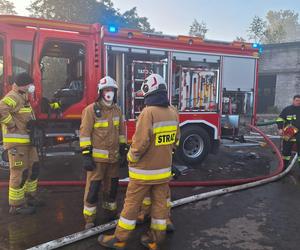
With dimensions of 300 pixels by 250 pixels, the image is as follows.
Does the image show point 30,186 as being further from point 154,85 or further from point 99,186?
point 154,85

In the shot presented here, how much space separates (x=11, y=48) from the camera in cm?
520

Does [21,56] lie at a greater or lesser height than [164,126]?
greater

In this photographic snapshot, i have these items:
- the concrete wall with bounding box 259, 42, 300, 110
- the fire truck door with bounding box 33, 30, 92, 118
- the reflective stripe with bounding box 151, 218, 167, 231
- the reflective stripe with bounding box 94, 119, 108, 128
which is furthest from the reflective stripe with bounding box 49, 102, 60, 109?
the concrete wall with bounding box 259, 42, 300, 110

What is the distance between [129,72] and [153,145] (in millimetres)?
3180

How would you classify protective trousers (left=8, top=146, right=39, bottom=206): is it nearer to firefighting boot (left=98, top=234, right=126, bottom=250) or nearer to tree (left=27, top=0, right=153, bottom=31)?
firefighting boot (left=98, top=234, right=126, bottom=250)

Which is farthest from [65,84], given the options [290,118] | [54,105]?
[290,118]

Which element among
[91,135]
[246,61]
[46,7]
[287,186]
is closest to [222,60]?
[246,61]

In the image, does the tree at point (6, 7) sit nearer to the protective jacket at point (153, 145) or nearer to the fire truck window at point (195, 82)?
the fire truck window at point (195, 82)

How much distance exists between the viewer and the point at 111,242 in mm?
3158

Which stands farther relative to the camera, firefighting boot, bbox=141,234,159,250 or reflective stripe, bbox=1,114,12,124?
reflective stripe, bbox=1,114,12,124

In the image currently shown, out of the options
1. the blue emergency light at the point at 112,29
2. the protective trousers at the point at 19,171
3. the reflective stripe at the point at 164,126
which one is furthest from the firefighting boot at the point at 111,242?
Result: the blue emergency light at the point at 112,29

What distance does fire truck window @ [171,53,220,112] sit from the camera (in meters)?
6.49

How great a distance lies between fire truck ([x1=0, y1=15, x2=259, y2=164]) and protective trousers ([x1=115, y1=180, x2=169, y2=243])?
69.2 inches

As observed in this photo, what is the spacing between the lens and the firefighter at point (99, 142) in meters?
3.48
